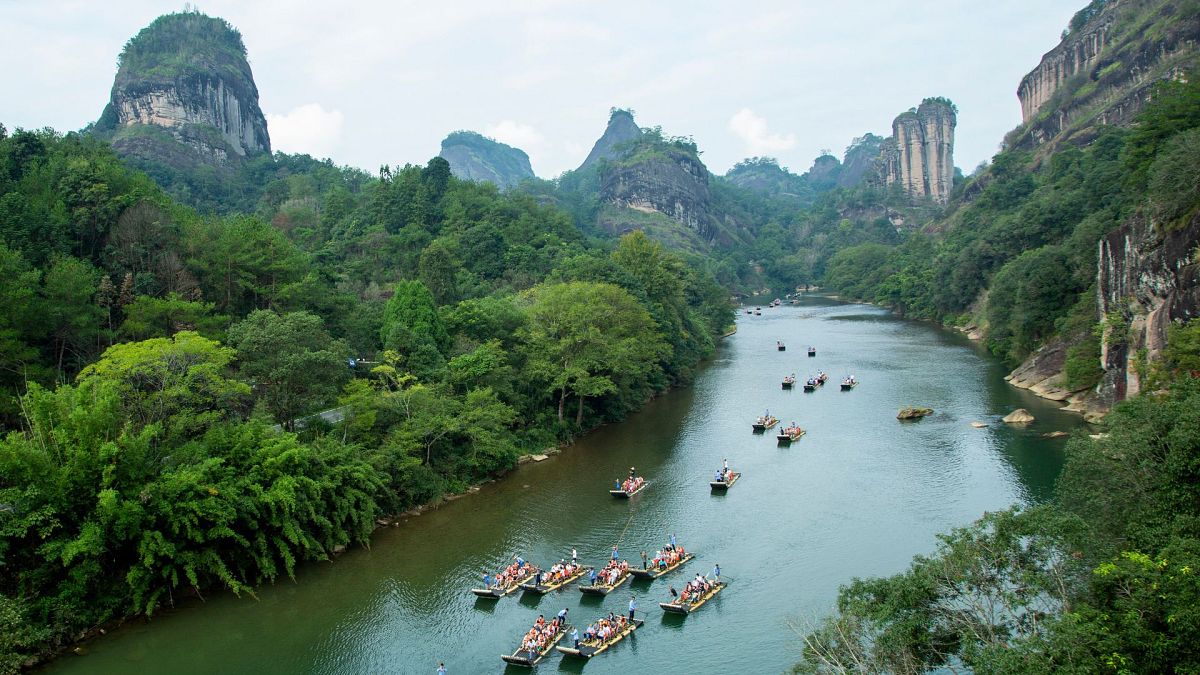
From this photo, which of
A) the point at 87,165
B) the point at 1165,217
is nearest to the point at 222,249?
the point at 87,165

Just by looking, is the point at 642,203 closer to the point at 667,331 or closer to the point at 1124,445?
the point at 667,331

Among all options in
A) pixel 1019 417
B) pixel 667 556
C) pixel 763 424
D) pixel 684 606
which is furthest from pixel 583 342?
pixel 1019 417

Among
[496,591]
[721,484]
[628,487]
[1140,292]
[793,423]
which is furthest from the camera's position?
[793,423]

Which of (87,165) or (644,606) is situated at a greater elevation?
(87,165)

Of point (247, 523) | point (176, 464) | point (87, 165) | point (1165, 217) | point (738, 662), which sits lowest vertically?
point (738, 662)

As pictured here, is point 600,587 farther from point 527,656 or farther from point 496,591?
point 527,656

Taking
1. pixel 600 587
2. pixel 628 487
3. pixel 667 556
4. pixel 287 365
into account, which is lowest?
pixel 600 587

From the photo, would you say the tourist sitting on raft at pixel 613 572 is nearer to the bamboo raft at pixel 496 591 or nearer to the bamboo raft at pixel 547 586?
the bamboo raft at pixel 547 586
